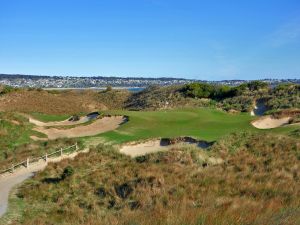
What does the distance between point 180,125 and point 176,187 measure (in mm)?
18880

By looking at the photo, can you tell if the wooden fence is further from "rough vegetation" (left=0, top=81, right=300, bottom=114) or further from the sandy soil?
"rough vegetation" (left=0, top=81, right=300, bottom=114)

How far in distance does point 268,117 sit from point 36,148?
665 inches

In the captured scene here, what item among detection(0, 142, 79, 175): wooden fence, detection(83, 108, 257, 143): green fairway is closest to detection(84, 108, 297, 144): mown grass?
detection(83, 108, 257, 143): green fairway

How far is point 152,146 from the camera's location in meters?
26.2

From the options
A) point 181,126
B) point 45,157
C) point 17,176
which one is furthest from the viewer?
point 181,126

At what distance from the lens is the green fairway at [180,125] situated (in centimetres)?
2786

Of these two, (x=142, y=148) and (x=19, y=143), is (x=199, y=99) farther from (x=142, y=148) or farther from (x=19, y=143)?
(x=142, y=148)

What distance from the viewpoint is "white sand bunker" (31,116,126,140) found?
107 ft

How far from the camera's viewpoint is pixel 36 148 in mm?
27281

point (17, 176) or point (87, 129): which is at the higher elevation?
point (87, 129)

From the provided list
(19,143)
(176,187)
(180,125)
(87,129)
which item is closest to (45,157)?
(19,143)

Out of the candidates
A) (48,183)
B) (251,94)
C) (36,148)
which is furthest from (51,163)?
(251,94)

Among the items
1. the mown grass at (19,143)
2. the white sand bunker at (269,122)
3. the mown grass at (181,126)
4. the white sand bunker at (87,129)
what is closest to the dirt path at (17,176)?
the mown grass at (19,143)

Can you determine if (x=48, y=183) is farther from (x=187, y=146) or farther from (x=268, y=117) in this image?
(x=268, y=117)
